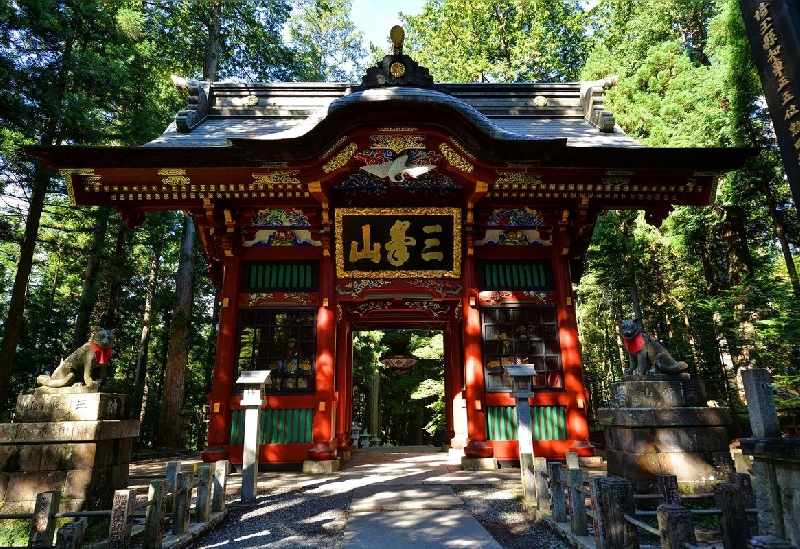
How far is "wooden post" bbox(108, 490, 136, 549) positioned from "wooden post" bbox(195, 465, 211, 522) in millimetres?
1292

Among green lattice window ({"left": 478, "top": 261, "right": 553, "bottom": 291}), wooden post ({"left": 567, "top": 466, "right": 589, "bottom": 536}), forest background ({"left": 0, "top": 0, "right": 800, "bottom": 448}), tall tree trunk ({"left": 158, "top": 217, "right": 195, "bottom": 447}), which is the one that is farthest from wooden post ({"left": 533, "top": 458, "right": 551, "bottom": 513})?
tall tree trunk ({"left": 158, "top": 217, "right": 195, "bottom": 447})

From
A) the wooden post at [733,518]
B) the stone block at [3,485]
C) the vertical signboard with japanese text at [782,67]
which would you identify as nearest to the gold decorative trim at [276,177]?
the stone block at [3,485]

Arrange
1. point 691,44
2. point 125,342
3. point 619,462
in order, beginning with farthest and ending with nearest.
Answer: point 125,342 → point 691,44 → point 619,462

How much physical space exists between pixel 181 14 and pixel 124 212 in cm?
958

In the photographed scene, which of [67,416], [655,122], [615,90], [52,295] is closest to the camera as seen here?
[67,416]

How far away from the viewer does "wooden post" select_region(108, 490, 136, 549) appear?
3.08 m

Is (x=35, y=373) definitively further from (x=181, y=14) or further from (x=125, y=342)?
(x=181, y=14)

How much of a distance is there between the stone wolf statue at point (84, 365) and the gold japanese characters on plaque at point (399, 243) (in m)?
4.10

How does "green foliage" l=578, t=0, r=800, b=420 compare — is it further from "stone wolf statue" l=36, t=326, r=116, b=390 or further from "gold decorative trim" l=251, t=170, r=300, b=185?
"stone wolf statue" l=36, t=326, r=116, b=390

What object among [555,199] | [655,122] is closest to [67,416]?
[555,199]

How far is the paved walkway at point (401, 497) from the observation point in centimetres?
390

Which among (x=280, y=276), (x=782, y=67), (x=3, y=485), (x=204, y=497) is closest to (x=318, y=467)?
(x=204, y=497)

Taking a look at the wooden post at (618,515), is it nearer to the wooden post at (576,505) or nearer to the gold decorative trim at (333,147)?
the wooden post at (576,505)

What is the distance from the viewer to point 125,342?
19.6 m
